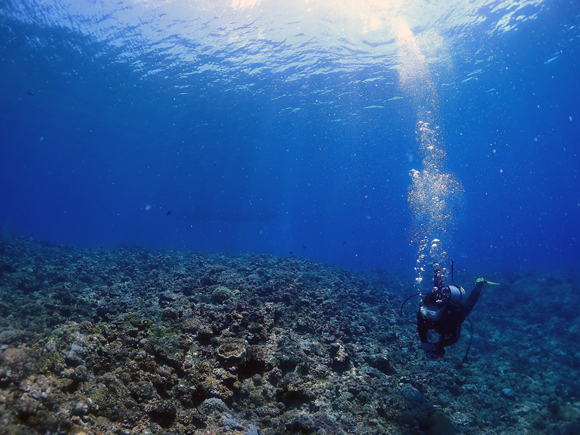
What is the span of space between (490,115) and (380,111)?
17.1 m

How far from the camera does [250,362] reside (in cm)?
575

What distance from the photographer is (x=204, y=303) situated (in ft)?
28.1

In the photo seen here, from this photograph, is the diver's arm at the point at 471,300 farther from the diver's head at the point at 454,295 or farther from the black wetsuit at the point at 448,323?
the diver's head at the point at 454,295

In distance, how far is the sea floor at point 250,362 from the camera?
4.02 meters

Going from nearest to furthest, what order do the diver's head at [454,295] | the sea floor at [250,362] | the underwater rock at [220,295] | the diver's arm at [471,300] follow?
1. the sea floor at [250,362]
2. the diver's head at [454,295]
3. the diver's arm at [471,300]
4. the underwater rock at [220,295]

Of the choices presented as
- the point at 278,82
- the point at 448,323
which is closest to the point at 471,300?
the point at 448,323

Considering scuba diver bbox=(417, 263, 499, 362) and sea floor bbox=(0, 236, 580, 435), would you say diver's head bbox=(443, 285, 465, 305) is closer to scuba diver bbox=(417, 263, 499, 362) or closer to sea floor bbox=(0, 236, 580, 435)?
scuba diver bbox=(417, 263, 499, 362)

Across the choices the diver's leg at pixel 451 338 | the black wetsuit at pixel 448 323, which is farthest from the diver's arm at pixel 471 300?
the diver's leg at pixel 451 338

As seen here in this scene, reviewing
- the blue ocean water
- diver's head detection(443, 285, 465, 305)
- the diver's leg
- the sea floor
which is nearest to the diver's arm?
diver's head detection(443, 285, 465, 305)

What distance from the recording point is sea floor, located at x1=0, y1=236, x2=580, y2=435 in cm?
402

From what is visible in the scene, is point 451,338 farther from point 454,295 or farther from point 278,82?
point 278,82

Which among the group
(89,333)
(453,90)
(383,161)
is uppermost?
(383,161)

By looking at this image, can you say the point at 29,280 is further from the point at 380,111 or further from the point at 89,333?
the point at 380,111

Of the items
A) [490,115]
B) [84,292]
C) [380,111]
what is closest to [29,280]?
[84,292]
